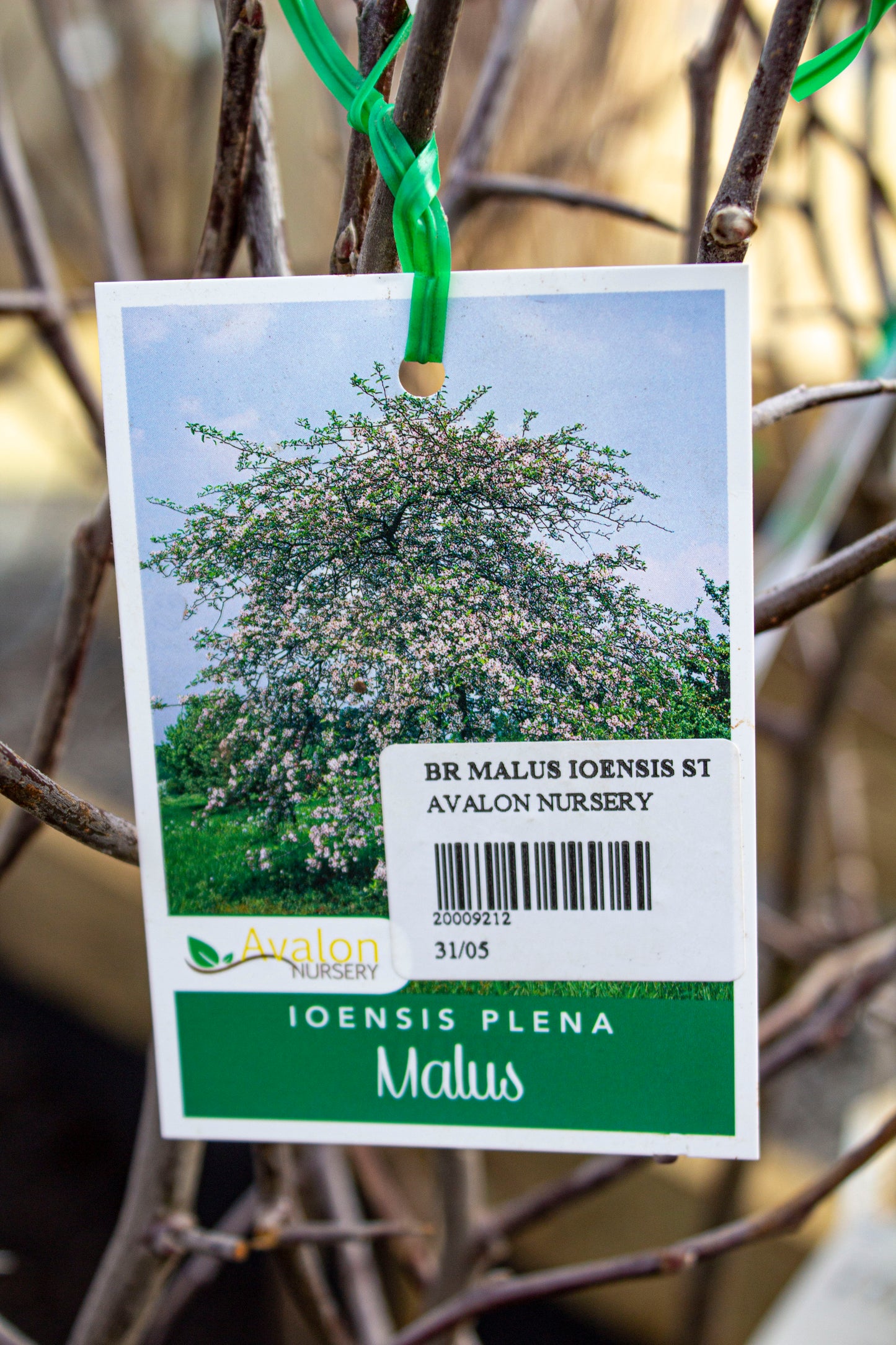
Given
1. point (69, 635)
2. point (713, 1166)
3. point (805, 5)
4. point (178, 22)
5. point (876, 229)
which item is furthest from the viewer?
point (178, 22)

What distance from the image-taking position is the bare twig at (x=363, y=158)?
28cm

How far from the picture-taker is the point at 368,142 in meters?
0.29

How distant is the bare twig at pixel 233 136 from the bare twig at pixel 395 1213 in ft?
1.97

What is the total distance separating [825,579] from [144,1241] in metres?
0.39

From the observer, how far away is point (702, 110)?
1.64 ft

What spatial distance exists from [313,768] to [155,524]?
0.29ft

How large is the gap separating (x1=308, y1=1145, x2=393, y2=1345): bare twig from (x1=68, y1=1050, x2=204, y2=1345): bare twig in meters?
0.21

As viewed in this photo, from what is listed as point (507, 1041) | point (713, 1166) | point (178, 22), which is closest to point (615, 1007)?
point (507, 1041)

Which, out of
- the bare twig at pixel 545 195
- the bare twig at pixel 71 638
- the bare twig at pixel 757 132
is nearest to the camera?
the bare twig at pixel 757 132

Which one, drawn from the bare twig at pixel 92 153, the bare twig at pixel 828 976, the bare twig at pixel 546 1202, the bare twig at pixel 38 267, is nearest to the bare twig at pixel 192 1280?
the bare twig at pixel 546 1202

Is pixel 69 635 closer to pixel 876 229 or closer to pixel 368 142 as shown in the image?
pixel 368 142

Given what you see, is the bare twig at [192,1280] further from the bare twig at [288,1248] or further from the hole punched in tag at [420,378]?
the hole punched in tag at [420,378]

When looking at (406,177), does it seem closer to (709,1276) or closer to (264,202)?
(264,202)

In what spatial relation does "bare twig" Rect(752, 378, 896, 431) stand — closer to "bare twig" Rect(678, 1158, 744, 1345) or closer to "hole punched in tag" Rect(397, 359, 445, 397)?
"hole punched in tag" Rect(397, 359, 445, 397)
